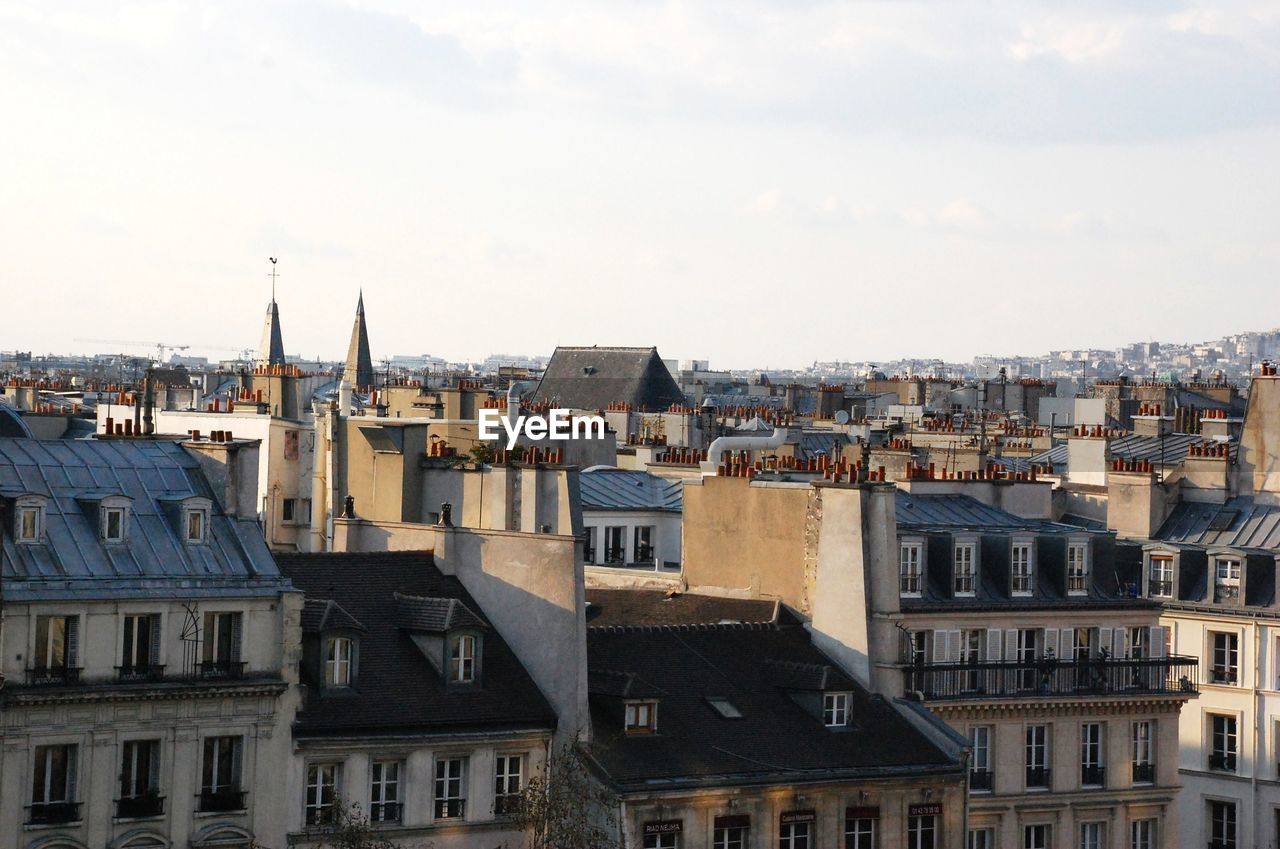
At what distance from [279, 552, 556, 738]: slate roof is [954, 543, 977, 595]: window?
37.3 ft

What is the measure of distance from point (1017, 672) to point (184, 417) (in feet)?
96.2

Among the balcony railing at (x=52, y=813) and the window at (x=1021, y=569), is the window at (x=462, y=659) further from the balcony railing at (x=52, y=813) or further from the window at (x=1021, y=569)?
the window at (x=1021, y=569)

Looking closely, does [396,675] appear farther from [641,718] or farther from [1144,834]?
[1144,834]

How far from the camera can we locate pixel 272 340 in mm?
174875

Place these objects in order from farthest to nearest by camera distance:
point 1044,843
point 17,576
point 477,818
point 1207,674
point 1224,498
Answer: point 1224,498, point 1207,674, point 1044,843, point 477,818, point 17,576

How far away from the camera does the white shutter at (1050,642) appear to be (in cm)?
5319

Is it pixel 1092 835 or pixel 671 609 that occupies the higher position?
pixel 671 609

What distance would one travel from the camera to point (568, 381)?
145750 mm

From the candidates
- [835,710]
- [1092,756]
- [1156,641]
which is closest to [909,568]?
[835,710]

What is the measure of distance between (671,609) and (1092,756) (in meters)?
9.40

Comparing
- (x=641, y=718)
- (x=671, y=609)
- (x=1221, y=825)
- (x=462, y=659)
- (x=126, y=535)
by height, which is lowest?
(x=1221, y=825)

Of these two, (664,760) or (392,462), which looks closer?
(664,760)

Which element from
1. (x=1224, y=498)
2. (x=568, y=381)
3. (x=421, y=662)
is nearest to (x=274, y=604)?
(x=421, y=662)

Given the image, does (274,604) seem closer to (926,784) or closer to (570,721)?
(570,721)
